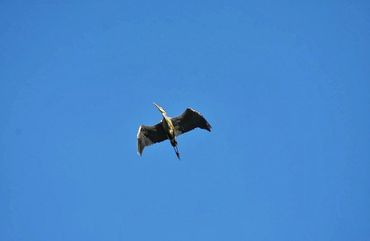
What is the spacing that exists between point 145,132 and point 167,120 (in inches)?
49.2

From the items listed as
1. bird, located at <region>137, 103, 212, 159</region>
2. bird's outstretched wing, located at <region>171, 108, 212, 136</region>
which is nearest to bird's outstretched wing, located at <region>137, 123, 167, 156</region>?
bird, located at <region>137, 103, 212, 159</region>

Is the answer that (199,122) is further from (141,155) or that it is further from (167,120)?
(141,155)

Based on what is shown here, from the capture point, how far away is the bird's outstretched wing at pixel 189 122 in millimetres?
22516

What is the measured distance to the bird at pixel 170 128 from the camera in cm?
2262

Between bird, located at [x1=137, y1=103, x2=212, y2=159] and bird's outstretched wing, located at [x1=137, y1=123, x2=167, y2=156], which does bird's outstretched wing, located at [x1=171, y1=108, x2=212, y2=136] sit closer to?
bird, located at [x1=137, y1=103, x2=212, y2=159]

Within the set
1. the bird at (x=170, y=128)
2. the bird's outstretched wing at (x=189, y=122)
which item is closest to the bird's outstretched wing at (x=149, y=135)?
the bird at (x=170, y=128)

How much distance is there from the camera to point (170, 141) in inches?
907

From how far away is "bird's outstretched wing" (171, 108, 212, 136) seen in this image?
22.5m

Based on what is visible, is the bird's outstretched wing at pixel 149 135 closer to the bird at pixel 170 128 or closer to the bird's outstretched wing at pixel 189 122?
the bird at pixel 170 128

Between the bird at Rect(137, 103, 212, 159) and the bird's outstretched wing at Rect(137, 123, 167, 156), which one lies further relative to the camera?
the bird's outstretched wing at Rect(137, 123, 167, 156)

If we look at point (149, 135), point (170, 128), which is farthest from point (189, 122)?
point (149, 135)

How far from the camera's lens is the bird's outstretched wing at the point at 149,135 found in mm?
22938

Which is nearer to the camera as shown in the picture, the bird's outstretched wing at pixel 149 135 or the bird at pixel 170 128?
the bird at pixel 170 128

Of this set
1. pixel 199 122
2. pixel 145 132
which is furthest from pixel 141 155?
pixel 199 122
